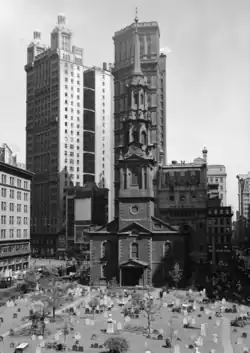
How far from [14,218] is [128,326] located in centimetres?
5358

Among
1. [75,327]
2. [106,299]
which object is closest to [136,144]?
[106,299]

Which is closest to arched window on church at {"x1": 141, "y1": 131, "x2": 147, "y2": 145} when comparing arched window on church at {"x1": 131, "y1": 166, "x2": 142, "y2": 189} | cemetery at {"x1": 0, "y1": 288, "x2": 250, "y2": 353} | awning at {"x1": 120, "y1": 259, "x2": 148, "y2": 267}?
arched window on church at {"x1": 131, "y1": 166, "x2": 142, "y2": 189}

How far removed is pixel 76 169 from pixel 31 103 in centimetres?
3118

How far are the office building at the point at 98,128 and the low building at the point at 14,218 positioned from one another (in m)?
63.0

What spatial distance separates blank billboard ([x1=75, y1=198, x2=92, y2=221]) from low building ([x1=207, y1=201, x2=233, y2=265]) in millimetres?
35648

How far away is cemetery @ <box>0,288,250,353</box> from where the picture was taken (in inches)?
1436

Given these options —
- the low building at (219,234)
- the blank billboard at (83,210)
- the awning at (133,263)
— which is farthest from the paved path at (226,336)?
the blank billboard at (83,210)

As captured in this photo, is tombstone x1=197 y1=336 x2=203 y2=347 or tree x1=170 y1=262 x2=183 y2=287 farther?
tree x1=170 y1=262 x2=183 y2=287

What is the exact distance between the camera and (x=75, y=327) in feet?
142

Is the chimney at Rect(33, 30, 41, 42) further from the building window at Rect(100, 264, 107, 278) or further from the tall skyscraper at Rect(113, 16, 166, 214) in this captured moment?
the building window at Rect(100, 264, 107, 278)

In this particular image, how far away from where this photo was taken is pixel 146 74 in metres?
133

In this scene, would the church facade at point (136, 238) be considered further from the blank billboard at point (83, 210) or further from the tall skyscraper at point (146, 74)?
the blank billboard at point (83, 210)

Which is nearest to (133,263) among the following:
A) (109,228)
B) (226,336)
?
(109,228)

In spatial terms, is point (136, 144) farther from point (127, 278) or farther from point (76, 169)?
point (76, 169)
